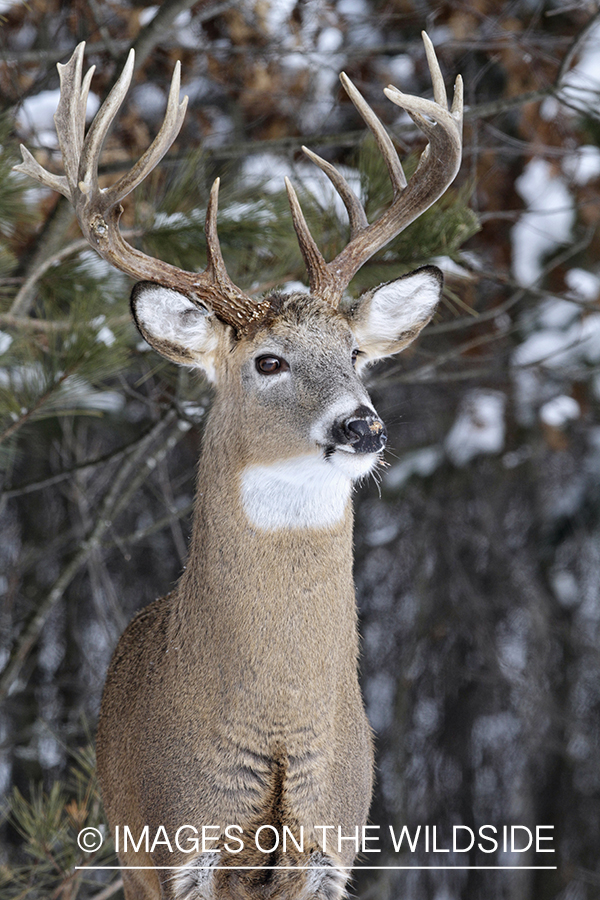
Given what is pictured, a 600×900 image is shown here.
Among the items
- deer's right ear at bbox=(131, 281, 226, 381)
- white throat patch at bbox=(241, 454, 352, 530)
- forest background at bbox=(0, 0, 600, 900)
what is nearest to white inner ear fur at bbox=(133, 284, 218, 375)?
Answer: deer's right ear at bbox=(131, 281, 226, 381)

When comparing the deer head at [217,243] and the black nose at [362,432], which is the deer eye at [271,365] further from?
the black nose at [362,432]

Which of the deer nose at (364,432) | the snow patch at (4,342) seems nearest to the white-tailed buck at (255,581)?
the deer nose at (364,432)

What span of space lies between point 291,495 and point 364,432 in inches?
13.2

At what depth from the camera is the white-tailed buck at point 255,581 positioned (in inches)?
97.4

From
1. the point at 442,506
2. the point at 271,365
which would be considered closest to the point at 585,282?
the point at 442,506

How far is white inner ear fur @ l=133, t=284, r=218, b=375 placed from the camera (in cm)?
272

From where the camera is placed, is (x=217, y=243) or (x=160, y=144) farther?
(x=217, y=243)

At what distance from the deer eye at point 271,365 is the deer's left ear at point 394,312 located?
38cm

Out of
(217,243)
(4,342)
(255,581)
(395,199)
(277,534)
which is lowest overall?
(255,581)

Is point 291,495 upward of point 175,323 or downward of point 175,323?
downward

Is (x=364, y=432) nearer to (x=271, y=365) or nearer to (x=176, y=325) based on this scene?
(x=271, y=365)

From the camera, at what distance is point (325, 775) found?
2555 millimetres

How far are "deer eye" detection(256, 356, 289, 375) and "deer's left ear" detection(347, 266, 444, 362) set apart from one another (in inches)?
15.1

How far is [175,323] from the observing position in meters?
2.81
